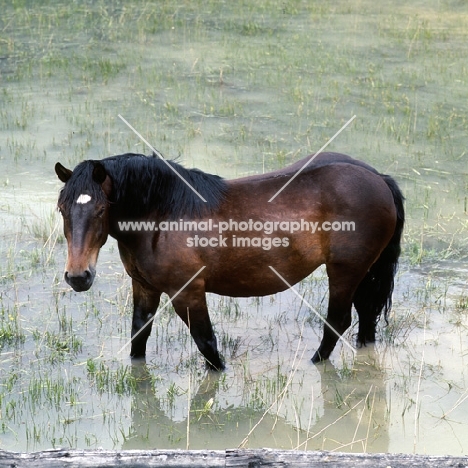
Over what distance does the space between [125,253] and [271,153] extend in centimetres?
492

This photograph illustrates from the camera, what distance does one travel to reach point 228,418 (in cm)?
546

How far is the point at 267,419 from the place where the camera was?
5.44m

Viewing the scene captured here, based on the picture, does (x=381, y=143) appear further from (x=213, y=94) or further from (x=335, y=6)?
(x=335, y=6)

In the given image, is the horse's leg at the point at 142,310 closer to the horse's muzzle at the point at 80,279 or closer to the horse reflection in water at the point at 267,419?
the horse reflection in water at the point at 267,419

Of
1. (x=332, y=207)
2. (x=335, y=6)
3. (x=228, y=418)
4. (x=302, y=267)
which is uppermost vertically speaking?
(x=335, y=6)

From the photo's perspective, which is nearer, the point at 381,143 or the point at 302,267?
the point at 302,267

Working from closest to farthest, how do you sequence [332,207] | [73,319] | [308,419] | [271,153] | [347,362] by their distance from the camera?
[308,419] < [332,207] < [347,362] < [73,319] < [271,153]

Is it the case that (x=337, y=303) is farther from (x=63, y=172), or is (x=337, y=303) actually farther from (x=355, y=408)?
(x=63, y=172)

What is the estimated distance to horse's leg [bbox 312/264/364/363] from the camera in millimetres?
6004

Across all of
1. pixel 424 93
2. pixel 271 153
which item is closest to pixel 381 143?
pixel 271 153

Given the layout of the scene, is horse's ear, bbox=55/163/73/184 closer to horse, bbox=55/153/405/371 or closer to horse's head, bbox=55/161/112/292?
horse's head, bbox=55/161/112/292

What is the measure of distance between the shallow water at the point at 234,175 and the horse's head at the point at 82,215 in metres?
0.90

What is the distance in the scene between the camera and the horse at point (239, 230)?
5676 millimetres

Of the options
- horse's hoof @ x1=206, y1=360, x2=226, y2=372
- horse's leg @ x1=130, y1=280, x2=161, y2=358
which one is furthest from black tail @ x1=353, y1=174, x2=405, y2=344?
horse's leg @ x1=130, y1=280, x2=161, y2=358
